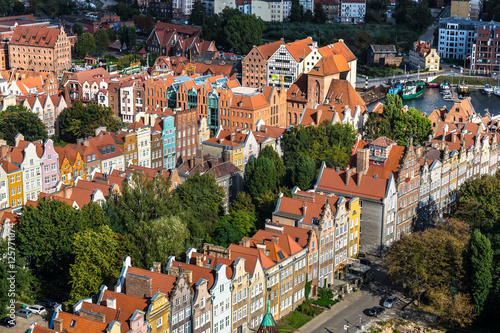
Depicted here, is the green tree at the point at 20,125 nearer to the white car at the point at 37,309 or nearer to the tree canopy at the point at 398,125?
the tree canopy at the point at 398,125

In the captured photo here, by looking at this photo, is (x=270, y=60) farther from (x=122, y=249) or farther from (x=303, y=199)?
(x=122, y=249)

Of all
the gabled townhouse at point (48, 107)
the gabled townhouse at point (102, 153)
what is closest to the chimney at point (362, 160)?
the gabled townhouse at point (102, 153)

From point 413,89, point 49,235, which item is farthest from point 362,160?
point 413,89

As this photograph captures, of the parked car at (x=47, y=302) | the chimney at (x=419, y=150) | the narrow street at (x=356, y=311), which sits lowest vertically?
the narrow street at (x=356, y=311)

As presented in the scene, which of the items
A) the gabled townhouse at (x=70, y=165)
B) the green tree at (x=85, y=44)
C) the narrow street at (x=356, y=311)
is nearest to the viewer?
the narrow street at (x=356, y=311)

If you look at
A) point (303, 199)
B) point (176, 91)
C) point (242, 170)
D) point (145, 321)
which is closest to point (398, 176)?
point (303, 199)

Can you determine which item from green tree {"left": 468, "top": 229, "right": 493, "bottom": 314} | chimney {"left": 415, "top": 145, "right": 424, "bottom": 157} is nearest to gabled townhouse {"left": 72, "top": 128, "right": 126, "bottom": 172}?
chimney {"left": 415, "top": 145, "right": 424, "bottom": 157}
